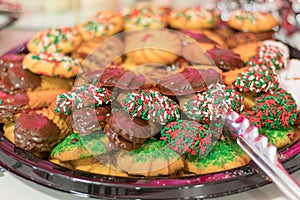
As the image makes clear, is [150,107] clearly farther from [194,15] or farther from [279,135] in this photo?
[194,15]

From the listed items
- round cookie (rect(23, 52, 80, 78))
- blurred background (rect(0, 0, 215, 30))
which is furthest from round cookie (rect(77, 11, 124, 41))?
blurred background (rect(0, 0, 215, 30))

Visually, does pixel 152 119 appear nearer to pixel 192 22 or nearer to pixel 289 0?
pixel 192 22

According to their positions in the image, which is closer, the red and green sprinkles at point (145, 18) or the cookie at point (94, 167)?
the cookie at point (94, 167)

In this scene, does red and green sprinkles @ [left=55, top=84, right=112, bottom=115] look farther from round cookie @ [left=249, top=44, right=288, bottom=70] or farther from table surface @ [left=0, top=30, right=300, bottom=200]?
round cookie @ [left=249, top=44, right=288, bottom=70]

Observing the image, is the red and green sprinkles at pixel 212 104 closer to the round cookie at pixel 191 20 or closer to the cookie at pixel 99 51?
the cookie at pixel 99 51

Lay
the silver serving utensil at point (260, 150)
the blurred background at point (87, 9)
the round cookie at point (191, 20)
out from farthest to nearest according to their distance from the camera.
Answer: the blurred background at point (87, 9), the round cookie at point (191, 20), the silver serving utensil at point (260, 150)

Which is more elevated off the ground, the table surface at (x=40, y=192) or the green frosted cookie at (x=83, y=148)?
the green frosted cookie at (x=83, y=148)

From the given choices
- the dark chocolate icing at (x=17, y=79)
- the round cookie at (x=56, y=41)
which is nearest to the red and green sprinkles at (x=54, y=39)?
the round cookie at (x=56, y=41)

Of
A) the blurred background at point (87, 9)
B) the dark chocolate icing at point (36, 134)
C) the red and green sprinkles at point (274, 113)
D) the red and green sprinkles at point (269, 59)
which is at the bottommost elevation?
the dark chocolate icing at point (36, 134)
